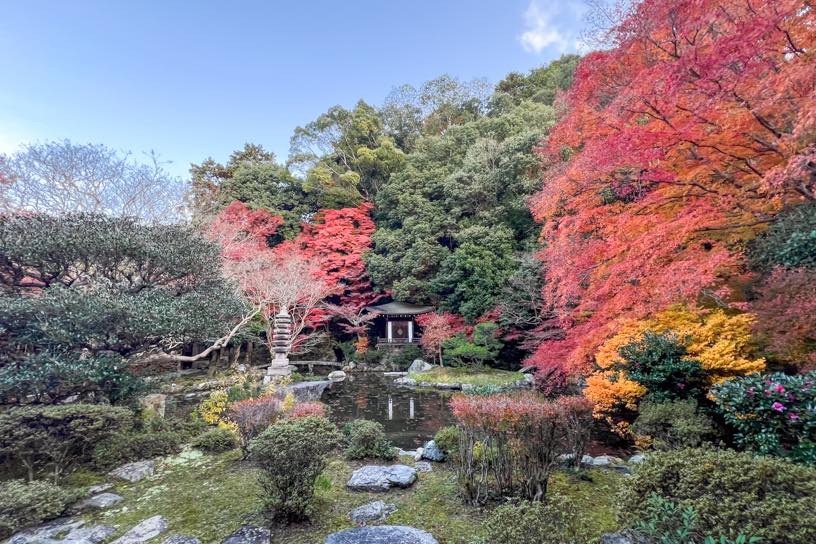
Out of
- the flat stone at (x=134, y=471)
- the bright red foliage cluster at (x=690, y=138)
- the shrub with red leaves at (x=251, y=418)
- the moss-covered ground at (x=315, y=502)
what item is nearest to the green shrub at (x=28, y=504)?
the moss-covered ground at (x=315, y=502)

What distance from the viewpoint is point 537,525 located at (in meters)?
2.12

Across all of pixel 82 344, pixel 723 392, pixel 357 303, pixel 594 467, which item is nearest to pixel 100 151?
pixel 82 344

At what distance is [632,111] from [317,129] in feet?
79.0

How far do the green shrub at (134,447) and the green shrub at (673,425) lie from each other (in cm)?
649

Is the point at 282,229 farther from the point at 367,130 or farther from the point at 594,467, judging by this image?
the point at 594,467

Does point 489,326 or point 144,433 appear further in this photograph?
point 489,326

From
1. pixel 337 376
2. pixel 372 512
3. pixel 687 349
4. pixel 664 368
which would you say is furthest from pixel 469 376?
pixel 372 512

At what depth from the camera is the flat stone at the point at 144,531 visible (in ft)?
9.91

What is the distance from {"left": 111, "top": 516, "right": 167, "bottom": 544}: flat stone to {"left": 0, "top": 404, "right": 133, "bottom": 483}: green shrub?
1596 mm

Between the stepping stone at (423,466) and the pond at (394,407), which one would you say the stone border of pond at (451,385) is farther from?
the stepping stone at (423,466)

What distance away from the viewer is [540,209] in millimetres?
7344

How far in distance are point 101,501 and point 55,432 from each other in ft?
3.32

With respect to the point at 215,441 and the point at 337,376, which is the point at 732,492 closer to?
the point at 215,441

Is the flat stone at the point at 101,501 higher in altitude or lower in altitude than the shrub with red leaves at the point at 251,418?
lower
